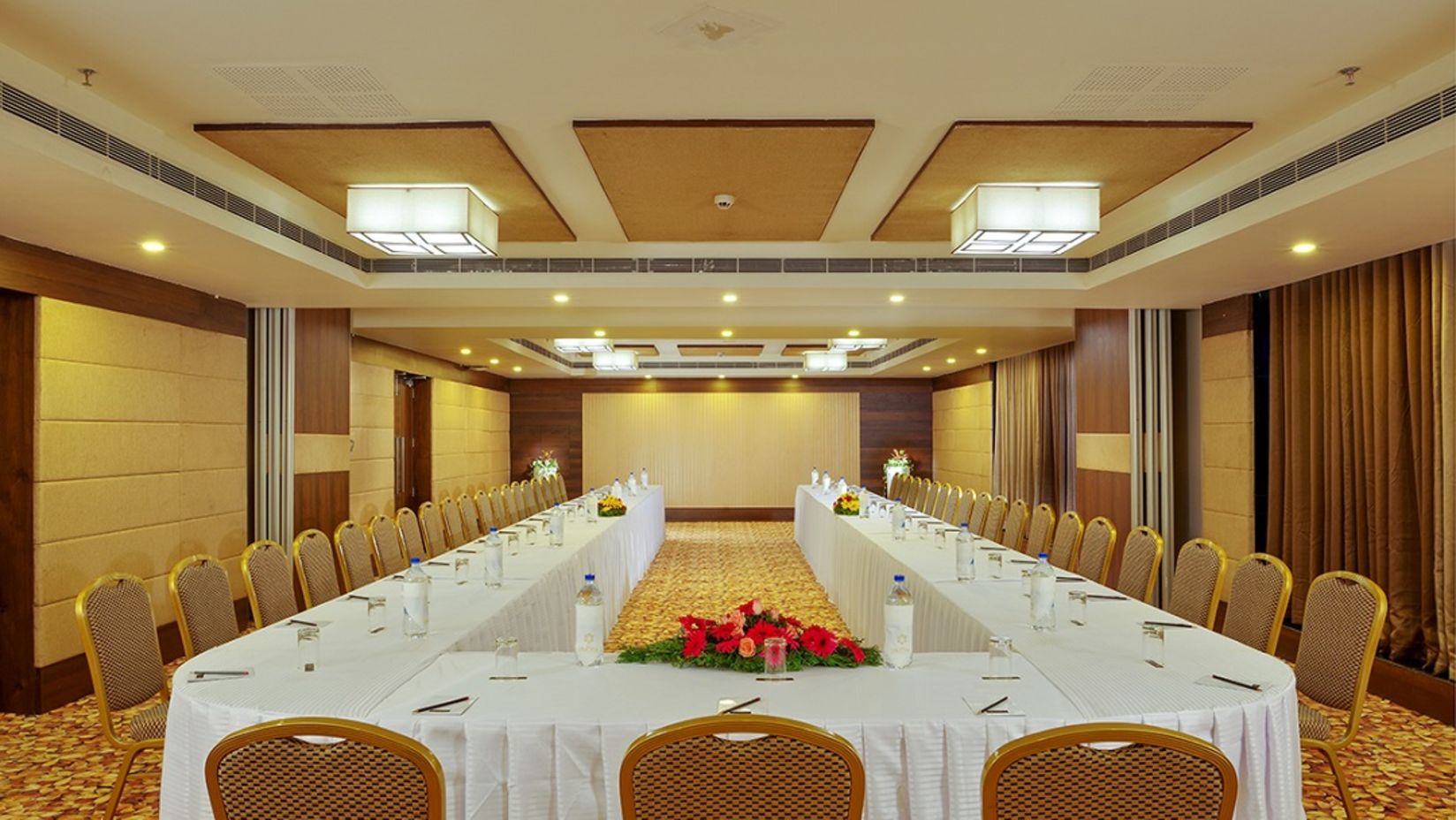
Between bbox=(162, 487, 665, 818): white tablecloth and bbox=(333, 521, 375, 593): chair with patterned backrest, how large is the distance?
1.59ft

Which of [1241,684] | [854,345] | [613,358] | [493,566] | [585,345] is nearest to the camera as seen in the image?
[1241,684]

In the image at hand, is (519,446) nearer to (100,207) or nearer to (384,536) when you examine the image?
(384,536)

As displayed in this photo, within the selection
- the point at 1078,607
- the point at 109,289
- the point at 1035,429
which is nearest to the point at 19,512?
the point at 109,289

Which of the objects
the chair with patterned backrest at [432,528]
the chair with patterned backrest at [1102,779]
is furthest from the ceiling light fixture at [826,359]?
the chair with patterned backrest at [1102,779]

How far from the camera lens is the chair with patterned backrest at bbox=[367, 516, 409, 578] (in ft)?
18.8

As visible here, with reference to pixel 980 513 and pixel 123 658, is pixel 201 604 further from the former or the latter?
pixel 980 513

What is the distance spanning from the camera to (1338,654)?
3.22 meters

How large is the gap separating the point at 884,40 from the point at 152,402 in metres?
5.25

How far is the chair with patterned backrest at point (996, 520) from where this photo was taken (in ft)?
24.6

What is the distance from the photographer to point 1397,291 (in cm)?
512

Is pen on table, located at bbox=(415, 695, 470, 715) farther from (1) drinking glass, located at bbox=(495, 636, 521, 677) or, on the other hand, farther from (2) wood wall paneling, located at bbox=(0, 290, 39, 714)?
(2) wood wall paneling, located at bbox=(0, 290, 39, 714)

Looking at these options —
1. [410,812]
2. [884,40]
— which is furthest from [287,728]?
[884,40]

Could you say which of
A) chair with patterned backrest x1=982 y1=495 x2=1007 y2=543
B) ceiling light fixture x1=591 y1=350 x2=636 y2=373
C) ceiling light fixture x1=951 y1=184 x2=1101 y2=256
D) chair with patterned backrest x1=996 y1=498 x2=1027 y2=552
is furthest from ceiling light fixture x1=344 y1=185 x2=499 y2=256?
ceiling light fixture x1=591 y1=350 x2=636 y2=373

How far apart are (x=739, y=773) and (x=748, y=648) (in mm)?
936
